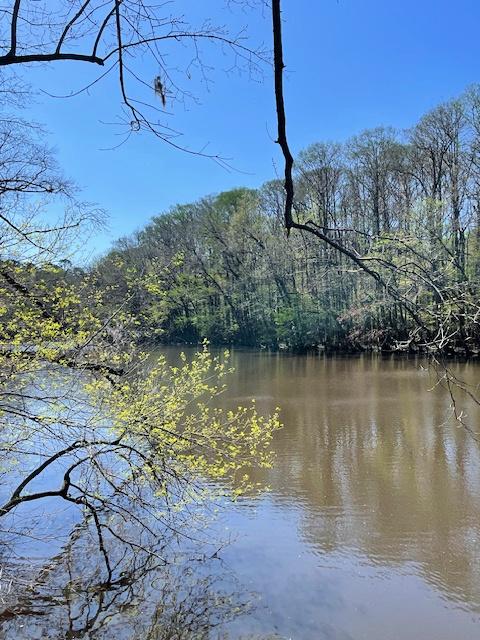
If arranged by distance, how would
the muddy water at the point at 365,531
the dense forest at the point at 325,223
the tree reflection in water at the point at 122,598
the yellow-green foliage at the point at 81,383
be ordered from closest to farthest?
the yellow-green foliage at the point at 81,383
the tree reflection in water at the point at 122,598
the muddy water at the point at 365,531
the dense forest at the point at 325,223

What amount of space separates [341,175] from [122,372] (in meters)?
25.3

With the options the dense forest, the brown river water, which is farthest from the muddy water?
the dense forest

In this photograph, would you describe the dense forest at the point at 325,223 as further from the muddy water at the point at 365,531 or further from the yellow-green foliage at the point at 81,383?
the yellow-green foliage at the point at 81,383

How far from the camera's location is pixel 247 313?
114ft

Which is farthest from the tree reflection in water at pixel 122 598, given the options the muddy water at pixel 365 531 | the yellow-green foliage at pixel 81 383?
the yellow-green foliage at pixel 81 383

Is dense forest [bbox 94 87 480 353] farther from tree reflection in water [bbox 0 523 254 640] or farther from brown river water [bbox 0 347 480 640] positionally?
tree reflection in water [bbox 0 523 254 640]

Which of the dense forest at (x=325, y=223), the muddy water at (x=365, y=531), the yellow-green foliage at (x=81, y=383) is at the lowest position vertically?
the muddy water at (x=365, y=531)

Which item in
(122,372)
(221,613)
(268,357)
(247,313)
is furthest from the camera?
(247,313)

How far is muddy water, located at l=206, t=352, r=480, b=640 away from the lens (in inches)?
178

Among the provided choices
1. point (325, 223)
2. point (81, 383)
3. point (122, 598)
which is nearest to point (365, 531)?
point (122, 598)

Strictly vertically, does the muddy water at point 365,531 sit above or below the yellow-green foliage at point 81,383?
below

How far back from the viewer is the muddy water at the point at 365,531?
Answer: 4.52 meters

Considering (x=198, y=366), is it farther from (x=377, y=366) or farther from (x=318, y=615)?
(x=377, y=366)

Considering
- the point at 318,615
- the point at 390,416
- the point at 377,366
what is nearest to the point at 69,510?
the point at 318,615
